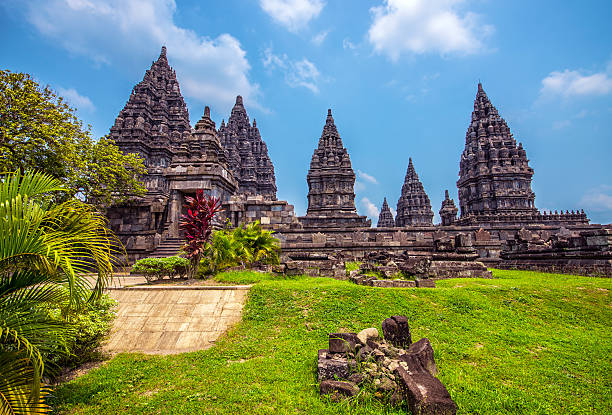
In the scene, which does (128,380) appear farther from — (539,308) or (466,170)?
(466,170)

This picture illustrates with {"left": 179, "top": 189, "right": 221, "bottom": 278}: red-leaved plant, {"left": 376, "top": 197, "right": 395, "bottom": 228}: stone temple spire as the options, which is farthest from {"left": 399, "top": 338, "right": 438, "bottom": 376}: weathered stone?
{"left": 376, "top": 197, "right": 395, "bottom": 228}: stone temple spire

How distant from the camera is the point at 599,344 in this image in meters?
4.67

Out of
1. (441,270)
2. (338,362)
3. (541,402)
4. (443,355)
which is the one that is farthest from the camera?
(441,270)

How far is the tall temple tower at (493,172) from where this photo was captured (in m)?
29.8

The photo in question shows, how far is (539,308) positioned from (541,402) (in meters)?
3.43

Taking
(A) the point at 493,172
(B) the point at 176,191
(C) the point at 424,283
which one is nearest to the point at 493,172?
(A) the point at 493,172

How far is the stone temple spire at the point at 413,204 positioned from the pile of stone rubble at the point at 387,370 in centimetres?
4127

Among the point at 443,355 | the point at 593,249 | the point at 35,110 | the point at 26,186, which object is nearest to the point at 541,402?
the point at 443,355

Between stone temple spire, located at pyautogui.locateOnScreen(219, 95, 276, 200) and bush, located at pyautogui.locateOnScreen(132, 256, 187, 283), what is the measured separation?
101 ft

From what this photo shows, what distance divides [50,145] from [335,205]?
72.1ft

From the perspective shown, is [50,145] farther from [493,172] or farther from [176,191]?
[493,172]

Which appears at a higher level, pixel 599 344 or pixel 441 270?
pixel 441 270

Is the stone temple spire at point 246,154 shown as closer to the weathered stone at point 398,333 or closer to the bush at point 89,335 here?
the bush at point 89,335

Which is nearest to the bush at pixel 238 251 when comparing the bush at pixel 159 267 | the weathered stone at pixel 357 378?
the bush at pixel 159 267
